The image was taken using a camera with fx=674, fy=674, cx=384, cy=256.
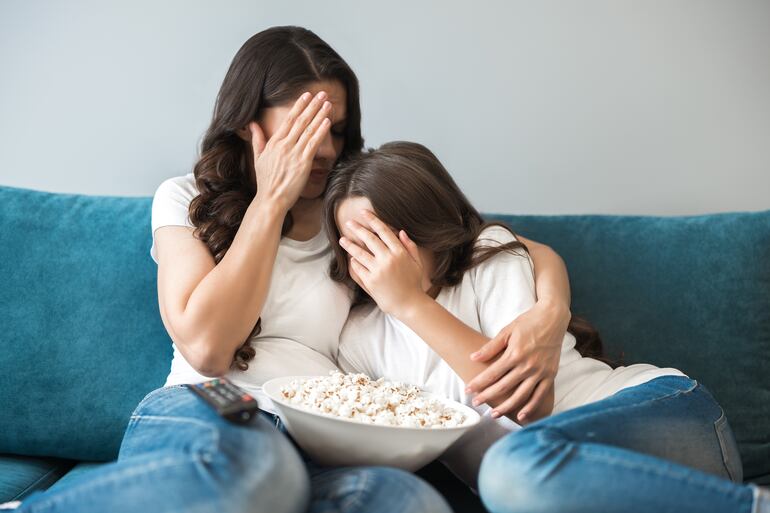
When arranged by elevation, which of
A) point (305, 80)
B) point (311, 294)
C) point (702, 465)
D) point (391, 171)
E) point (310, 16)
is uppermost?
point (310, 16)

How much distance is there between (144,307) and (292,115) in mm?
568

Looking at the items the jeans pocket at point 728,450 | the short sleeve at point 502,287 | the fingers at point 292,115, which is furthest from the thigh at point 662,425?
the fingers at point 292,115

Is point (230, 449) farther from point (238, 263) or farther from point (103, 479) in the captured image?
point (238, 263)

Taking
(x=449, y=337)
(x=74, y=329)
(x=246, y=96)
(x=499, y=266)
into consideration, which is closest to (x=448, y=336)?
(x=449, y=337)

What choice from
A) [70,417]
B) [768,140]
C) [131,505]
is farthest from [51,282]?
[768,140]

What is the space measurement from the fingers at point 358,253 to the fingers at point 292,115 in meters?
0.28

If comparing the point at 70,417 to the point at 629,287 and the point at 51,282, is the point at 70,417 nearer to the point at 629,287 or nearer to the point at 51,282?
the point at 51,282

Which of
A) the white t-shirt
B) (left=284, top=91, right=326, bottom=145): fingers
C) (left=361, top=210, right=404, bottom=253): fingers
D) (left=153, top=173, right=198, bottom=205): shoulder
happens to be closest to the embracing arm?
(left=361, top=210, right=404, bottom=253): fingers

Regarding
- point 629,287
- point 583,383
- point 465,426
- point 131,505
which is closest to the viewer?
point 131,505

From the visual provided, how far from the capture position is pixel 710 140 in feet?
6.33

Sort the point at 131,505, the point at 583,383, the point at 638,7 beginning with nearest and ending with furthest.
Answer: the point at 131,505 < the point at 583,383 < the point at 638,7

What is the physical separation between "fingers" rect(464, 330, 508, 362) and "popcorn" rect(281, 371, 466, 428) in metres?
0.11

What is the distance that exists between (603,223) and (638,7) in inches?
26.4

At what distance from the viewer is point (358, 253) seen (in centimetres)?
133
